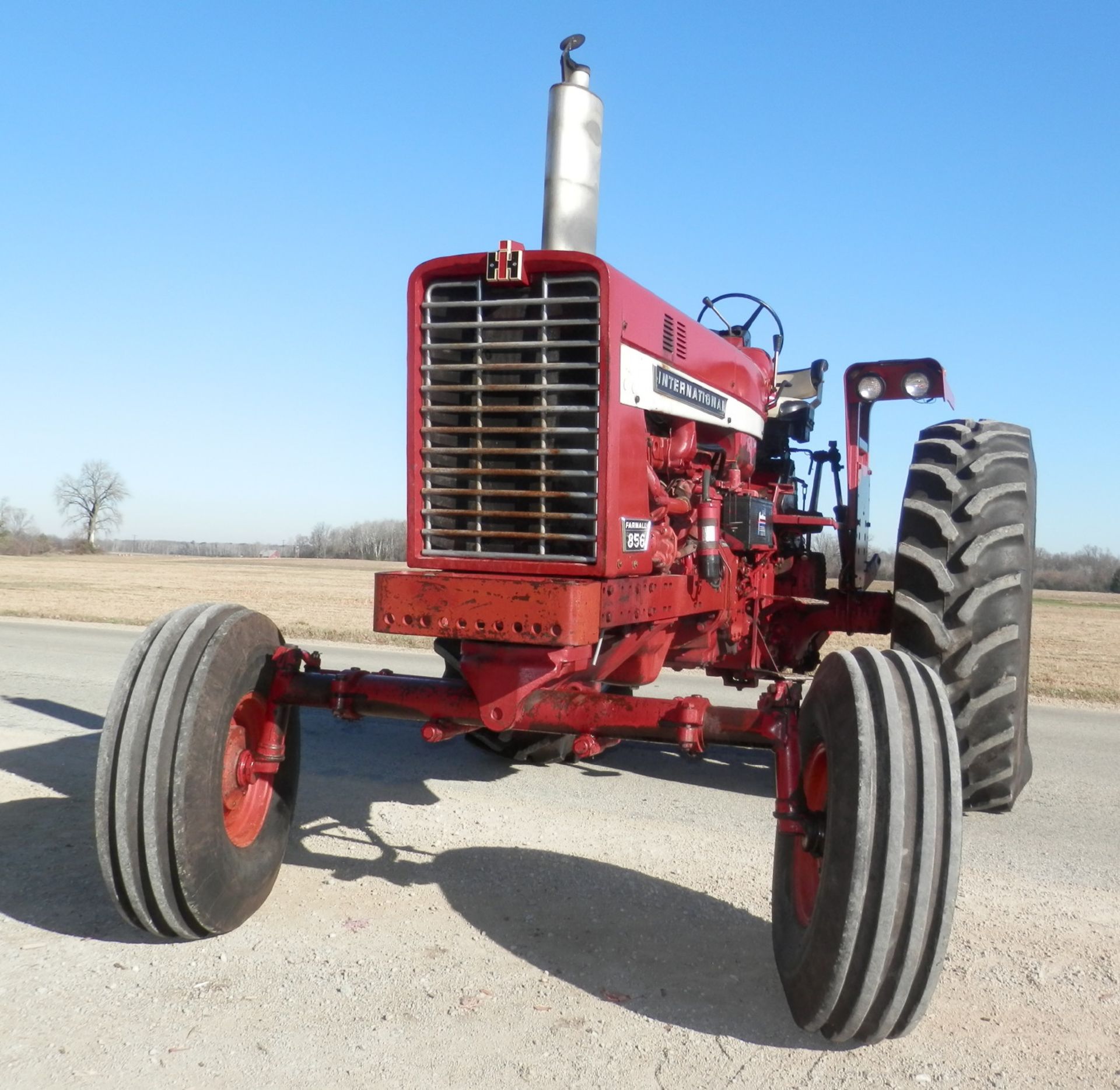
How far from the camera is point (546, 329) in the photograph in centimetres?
369

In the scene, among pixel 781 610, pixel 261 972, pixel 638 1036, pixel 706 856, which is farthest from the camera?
pixel 781 610

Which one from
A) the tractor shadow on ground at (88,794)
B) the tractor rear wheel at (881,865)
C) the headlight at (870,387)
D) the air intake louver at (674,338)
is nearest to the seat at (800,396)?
the headlight at (870,387)

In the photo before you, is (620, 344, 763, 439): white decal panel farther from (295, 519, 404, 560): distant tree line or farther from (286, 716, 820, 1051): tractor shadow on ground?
(295, 519, 404, 560): distant tree line

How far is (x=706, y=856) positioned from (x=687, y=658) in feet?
3.19

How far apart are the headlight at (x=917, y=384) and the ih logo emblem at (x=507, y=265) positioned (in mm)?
3248

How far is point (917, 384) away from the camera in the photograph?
6121mm

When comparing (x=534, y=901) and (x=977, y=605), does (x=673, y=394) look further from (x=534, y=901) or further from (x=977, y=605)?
(x=534, y=901)

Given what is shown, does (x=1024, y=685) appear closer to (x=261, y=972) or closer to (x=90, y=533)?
(x=261, y=972)

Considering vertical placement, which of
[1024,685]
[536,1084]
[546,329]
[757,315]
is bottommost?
[536,1084]

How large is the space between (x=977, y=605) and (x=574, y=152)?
2.57m

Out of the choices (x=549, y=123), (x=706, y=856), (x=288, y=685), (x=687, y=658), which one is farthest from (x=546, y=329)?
(x=706, y=856)

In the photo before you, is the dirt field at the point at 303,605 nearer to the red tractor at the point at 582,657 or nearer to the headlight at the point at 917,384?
the headlight at the point at 917,384

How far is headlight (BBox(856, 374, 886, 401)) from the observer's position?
6160 mm

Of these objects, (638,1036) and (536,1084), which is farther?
(638,1036)
